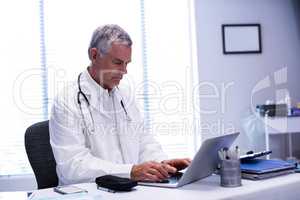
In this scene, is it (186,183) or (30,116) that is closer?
(186,183)

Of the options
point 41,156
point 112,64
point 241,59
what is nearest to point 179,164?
point 112,64

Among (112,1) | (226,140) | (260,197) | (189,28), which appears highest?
(112,1)

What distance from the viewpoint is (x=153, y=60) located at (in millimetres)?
3408

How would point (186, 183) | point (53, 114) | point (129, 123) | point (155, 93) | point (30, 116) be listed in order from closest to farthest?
1. point (186, 183)
2. point (53, 114)
3. point (129, 123)
4. point (30, 116)
5. point (155, 93)

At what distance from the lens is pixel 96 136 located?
1753 mm

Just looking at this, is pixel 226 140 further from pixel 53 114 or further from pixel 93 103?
pixel 53 114

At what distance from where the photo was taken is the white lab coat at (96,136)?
1.52 metres

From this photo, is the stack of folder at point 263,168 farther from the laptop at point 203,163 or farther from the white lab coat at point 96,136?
the white lab coat at point 96,136

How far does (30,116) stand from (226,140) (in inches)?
89.9

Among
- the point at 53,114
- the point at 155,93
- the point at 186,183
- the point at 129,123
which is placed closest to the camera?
the point at 186,183

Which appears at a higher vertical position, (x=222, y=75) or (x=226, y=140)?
(x=222, y=75)

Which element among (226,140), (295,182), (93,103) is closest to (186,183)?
(226,140)

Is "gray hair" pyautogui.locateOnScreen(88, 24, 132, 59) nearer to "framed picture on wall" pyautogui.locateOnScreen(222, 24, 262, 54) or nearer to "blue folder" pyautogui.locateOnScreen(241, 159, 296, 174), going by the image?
"blue folder" pyautogui.locateOnScreen(241, 159, 296, 174)

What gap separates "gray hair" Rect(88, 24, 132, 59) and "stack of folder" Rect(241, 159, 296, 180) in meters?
0.83
